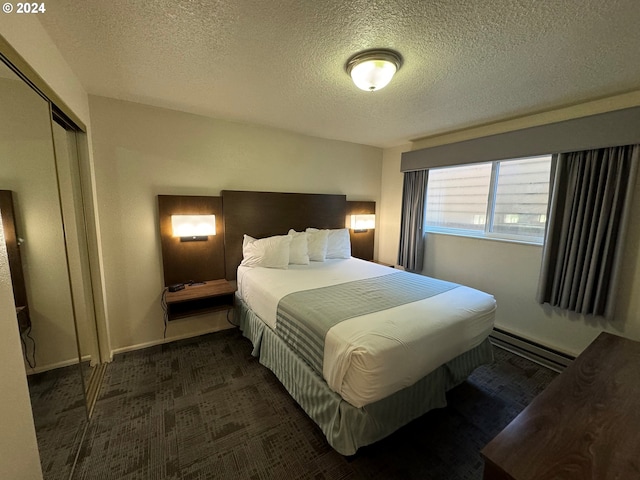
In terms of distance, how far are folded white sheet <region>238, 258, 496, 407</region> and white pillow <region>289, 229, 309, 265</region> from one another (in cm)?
75

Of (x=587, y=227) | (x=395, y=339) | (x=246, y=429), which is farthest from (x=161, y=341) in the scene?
(x=587, y=227)

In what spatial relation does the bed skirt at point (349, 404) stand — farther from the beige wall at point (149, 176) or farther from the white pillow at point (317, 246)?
the beige wall at point (149, 176)

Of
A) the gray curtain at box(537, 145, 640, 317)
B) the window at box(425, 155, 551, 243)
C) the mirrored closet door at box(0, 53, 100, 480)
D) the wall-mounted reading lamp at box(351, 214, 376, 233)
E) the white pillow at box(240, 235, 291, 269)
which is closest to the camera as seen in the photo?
the mirrored closet door at box(0, 53, 100, 480)

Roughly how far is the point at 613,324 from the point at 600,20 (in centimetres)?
242

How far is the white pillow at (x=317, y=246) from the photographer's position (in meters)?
3.31

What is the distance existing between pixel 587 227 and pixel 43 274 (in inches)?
160

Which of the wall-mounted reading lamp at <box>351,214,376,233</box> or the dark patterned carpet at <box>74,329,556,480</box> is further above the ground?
the wall-mounted reading lamp at <box>351,214,376,233</box>

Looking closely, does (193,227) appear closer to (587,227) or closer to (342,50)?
(342,50)

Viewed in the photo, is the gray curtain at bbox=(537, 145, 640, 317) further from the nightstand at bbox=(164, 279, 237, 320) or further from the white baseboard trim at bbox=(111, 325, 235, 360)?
the white baseboard trim at bbox=(111, 325, 235, 360)

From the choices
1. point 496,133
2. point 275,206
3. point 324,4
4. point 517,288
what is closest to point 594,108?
point 496,133

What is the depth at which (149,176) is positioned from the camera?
258 centimetres

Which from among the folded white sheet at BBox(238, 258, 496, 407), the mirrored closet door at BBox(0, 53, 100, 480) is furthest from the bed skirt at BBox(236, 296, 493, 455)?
the mirrored closet door at BBox(0, 53, 100, 480)

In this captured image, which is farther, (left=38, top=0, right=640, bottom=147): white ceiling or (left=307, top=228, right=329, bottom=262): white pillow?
(left=307, top=228, right=329, bottom=262): white pillow

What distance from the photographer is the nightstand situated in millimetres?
2508
